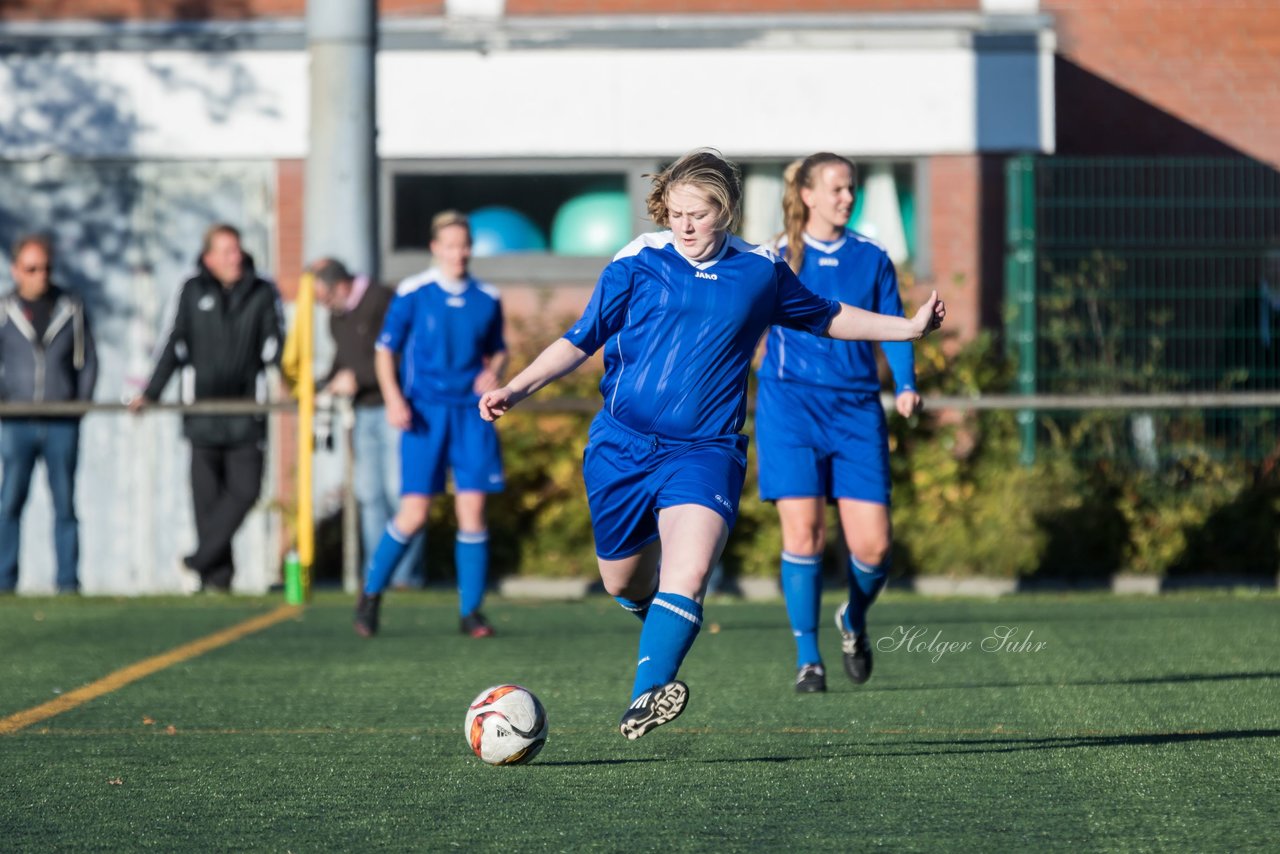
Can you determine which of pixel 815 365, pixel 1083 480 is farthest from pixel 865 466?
pixel 1083 480

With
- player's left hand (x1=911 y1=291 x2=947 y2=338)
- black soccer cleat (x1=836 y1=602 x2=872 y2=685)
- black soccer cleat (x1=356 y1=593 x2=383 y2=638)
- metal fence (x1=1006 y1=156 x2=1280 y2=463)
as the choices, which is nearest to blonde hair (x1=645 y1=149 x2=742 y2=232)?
player's left hand (x1=911 y1=291 x2=947 y2=338)

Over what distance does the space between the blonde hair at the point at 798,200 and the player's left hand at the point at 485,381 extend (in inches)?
89.6

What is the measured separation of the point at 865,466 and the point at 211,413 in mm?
5900

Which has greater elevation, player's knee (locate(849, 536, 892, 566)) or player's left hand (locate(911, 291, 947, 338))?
player's left hand (locate(911, 291, 947, 338))

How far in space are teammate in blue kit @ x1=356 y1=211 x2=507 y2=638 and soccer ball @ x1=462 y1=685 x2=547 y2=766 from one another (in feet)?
13.0

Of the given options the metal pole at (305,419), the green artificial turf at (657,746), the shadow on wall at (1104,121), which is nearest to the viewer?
the green artificial turf at (657,746)

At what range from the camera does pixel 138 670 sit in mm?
8633

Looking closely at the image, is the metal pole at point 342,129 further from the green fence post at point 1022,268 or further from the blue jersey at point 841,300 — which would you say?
the blue jersey at point 841,300

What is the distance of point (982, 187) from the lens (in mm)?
15023

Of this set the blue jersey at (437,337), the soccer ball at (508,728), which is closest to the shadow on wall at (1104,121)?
the blue jersey at (437,337)

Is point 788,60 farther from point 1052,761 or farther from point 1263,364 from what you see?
point 1052,761

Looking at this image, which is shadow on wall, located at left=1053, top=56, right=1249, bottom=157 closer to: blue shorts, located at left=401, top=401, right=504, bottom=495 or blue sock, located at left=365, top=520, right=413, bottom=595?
blue shorts, located at left=401, top=401, right=504, bottom=495

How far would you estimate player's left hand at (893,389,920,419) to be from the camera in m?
7.76

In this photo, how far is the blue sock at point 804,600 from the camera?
25.7 ft
